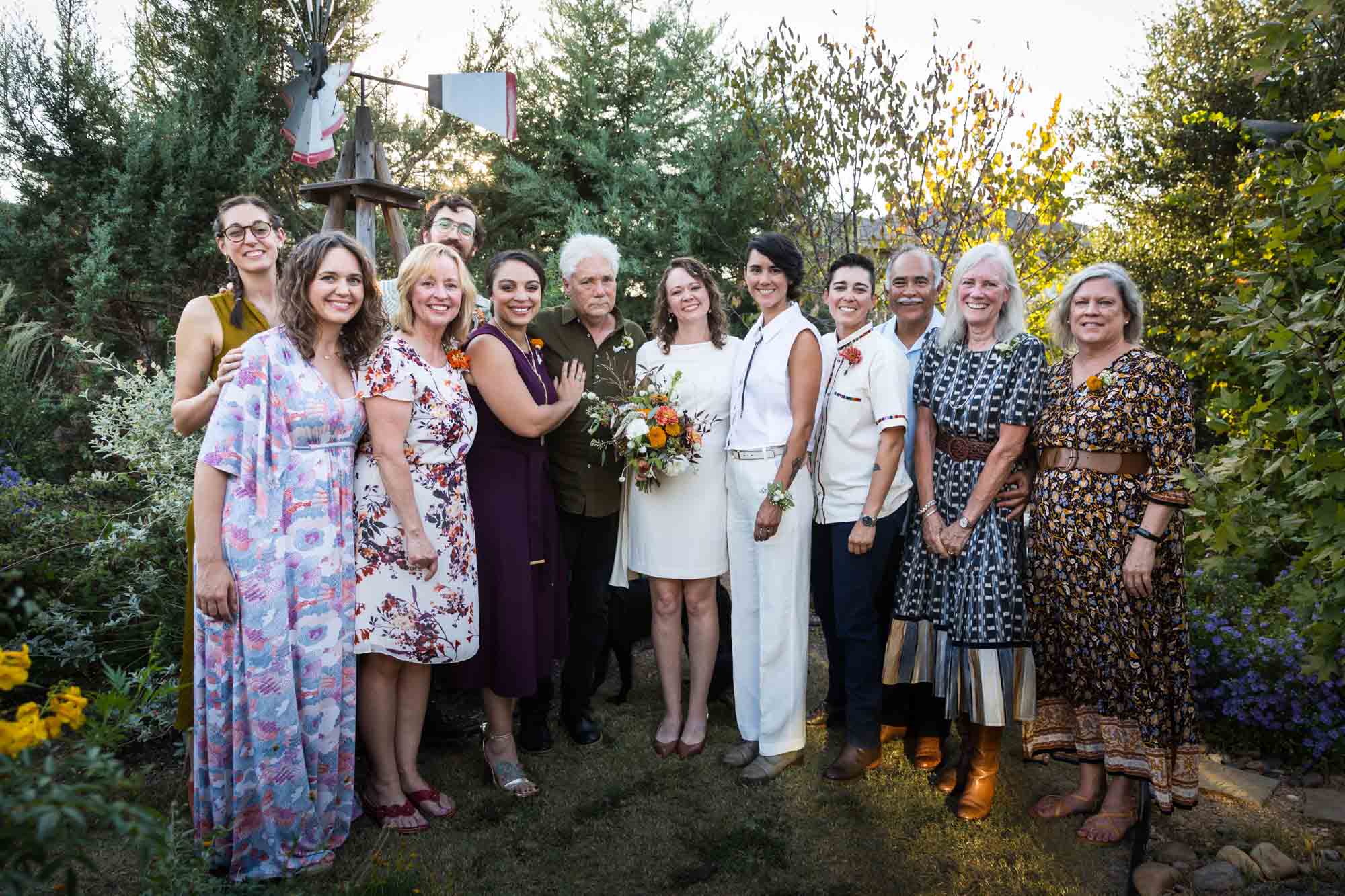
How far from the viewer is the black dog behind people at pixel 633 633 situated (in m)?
4.93

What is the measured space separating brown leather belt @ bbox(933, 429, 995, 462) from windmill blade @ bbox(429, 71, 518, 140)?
12.1 feet

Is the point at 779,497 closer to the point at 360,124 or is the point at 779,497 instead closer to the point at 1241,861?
the point at 1241,861

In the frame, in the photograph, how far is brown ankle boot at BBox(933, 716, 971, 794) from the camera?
148 inches

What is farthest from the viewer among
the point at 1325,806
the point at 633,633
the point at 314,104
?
the point at 314,104

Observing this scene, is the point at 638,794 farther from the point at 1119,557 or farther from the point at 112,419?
the point at 112,419

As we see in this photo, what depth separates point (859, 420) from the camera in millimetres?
3850

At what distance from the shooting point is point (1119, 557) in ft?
10.7

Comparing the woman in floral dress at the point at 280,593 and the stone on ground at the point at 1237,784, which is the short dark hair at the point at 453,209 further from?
the stone on ground at the point at 1237,784

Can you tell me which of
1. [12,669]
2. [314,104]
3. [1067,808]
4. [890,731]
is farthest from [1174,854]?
[314,104]

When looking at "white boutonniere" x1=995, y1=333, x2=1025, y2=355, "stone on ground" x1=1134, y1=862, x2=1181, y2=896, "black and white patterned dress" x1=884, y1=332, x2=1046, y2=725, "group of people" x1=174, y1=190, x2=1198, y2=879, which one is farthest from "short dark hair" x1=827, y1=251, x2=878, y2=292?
"stone on ground" x1=1134, y1=862, x2=1181, y2=896

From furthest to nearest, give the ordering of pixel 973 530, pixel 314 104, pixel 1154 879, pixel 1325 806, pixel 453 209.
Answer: pixel 314 104
pixel 453 209
pixel 1325 806
pixel 973 530
pixel 1154 879

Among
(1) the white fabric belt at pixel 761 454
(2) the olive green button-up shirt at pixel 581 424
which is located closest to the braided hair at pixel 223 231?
(2) the olive green button-up shirt at pixel 581 424

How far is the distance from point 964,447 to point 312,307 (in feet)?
8.84

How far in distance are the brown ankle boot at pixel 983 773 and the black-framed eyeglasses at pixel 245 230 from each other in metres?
Answer: 3.64
